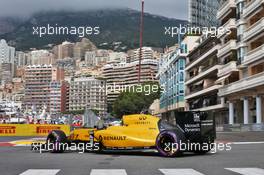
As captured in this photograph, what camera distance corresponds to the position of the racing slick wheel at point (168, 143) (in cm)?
1325

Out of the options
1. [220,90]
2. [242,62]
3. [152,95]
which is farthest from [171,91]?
[242,62]

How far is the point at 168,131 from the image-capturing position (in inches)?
529

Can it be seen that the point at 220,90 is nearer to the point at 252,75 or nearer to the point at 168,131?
the point at 252,75

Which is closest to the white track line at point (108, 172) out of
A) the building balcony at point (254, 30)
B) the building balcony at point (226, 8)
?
the building balcony at point (254, 30)

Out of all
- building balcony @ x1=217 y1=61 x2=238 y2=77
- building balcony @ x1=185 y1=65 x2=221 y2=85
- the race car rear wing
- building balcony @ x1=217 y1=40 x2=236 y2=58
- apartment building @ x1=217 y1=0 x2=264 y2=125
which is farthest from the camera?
building balcony @ x1=185 y1=65 x2=221 y2=85

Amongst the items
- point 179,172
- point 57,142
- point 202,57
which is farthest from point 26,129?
point 202,57

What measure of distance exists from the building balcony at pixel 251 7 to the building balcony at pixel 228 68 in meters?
6.54

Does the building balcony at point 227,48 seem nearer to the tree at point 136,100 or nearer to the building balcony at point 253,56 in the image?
the building balcony at point 253,56

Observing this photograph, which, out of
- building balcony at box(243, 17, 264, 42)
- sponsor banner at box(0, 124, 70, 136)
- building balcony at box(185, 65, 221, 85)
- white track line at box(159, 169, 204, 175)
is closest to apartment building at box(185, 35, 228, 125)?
building balcony at box(185, 65, 221, 85)

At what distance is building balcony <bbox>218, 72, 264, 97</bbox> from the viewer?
151 feet

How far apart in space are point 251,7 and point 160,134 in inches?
1616

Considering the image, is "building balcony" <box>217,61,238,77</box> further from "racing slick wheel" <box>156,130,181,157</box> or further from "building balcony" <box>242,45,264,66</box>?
"racing slick wheel" <box>156,130,181,157</box>

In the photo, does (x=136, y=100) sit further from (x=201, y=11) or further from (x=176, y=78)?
(x=201, y=11)

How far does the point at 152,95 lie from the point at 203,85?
161 ft
